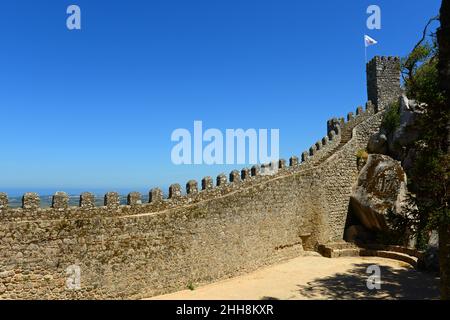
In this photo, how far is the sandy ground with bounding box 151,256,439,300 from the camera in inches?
526

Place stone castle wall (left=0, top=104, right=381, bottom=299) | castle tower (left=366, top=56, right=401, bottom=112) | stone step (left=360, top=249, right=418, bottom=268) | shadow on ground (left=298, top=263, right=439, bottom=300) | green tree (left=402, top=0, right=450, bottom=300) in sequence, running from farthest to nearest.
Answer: castle tower (left=366, top=56, right=401, bottom=112) < stone step (left=360, top=249, right=418, bottom=268) < shadow on ground (left=298, top=263, right=439, bottom=300) < stone castle wall (left=0, top=104, right=381, bottom=299) < green tree (left=402, top=0, right=450, bottom=300)

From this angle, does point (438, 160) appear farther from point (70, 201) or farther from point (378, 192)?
point (70, 201)

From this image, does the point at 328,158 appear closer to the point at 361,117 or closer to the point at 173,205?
the point at 361,117

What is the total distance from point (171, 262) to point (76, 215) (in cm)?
424

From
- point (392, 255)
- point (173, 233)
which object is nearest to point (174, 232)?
point (173, 233)

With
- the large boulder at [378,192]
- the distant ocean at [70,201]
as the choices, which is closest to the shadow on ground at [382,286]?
the large boulder at [378,192]

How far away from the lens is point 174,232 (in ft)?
46.4

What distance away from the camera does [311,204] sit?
67.5ft

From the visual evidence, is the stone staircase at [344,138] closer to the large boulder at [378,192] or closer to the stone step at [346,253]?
the large boulder at [378,192]

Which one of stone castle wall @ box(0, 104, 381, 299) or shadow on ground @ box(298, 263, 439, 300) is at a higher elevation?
stone castle wall @ box(0, 104, 381, 299)

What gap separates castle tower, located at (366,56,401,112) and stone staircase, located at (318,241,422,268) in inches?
465

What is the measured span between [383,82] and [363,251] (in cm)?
1436

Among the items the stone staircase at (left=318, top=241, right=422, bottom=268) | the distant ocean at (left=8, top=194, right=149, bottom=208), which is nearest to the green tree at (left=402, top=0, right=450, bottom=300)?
the stone staircase at (left=318, top=241, right=422, bottom=268)

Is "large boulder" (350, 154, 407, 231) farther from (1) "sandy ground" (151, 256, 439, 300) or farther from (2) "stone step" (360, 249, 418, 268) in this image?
(1) "sandy ground" (151, 256, 439, 300)
